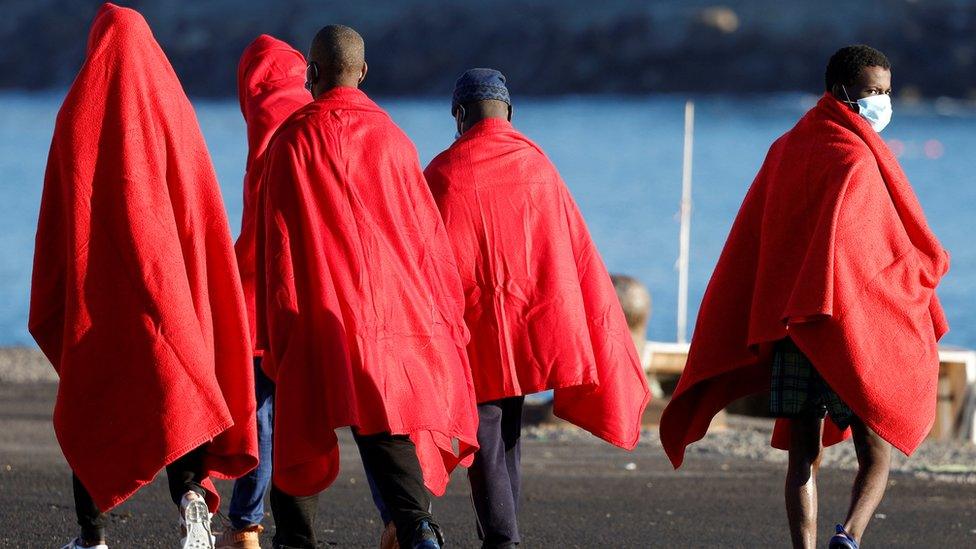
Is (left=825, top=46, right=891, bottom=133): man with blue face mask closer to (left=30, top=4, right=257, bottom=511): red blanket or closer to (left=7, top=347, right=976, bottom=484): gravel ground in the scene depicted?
(left=30, top=4, right=257, bottom=511): red blanket

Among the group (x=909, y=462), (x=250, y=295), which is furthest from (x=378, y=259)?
(x=909, y=462)

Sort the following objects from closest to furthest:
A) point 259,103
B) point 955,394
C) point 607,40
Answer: point 259,103 < point 955,394 < point 607,40

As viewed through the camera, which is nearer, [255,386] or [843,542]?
[843,542]

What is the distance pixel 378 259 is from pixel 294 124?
1.54 ft

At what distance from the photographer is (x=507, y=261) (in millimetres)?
6145

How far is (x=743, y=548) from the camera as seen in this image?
23.4ft

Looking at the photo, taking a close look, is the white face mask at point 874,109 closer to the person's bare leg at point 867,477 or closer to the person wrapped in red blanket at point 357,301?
the person's bare leg at point 867,477

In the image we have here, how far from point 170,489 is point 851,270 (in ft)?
6.93

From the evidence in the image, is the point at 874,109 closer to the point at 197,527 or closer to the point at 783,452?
the point at 197,527

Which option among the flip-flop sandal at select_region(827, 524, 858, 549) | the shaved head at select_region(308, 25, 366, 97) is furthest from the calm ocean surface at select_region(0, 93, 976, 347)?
the shaved head at select_region(308, 25, 366, 97)

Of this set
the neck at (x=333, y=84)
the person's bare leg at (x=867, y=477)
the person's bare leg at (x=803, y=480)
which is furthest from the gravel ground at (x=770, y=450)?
the neck at (x=333, y=84)

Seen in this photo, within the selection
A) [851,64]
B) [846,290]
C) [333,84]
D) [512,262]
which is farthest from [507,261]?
[851,64]

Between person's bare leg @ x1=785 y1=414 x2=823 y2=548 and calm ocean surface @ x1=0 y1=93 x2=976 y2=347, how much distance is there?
568 inches

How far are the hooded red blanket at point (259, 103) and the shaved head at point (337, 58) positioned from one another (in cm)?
60
